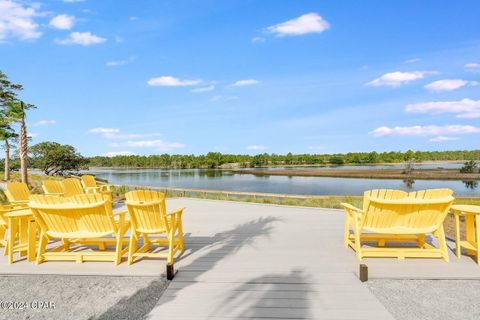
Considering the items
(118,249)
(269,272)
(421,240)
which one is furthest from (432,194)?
(118,249)

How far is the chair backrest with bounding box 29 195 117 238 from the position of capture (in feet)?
11.9

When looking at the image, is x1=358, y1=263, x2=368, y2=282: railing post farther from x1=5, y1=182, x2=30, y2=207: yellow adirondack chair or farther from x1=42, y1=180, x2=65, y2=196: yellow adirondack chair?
x1=42, y1=180, x2=65, y2=196: yellow adirondack chair

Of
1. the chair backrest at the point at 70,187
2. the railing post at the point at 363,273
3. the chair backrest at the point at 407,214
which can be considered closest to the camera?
the railing post at the point at 363,273

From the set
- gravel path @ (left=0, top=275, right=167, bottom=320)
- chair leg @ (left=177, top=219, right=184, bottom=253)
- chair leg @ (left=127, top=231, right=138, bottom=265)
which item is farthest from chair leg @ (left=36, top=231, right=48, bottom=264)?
chair leg @ (left=177, top=219, right=184, bottom=253)

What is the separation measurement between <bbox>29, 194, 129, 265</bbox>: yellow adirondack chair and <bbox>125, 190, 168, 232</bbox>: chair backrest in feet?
0.74

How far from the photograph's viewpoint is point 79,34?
516 inches

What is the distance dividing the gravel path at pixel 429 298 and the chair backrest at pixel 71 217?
126 inches

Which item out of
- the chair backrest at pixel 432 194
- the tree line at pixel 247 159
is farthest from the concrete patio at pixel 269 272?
the tree line at pixel 247 159

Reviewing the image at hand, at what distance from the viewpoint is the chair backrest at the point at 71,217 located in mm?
3615

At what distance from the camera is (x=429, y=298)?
2902 mm

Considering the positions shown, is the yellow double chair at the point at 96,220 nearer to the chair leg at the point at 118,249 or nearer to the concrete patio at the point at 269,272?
the chair leg at the point at 118,249

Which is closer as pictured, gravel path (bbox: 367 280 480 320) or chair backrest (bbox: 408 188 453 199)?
gravel path (bbox: 367 280 480 320)

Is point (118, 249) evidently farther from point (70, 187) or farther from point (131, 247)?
point (70, 187)

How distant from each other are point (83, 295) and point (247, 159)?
140 metres
